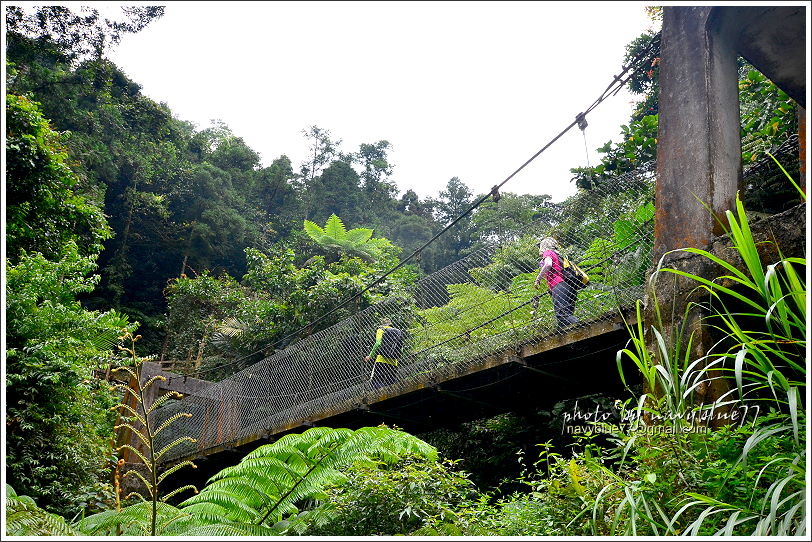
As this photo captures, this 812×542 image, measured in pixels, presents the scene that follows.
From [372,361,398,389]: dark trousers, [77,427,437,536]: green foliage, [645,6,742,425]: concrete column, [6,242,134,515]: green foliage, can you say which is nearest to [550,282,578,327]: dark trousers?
[77,427,437,536]: green foliage

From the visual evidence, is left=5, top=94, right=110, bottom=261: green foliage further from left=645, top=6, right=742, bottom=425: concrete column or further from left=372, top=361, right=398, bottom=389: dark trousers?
left=645, top=6, right=742, bottom=425: concrete column

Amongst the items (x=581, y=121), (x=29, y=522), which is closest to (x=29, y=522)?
(x=29, y=522)

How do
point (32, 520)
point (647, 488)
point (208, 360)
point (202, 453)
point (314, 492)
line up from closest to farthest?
point (647, 488), point (32, 520), point (314, 492), point (202, 453), point (208, 360)

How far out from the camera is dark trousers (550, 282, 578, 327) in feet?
15.2

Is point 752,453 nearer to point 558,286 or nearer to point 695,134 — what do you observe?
point 695,134

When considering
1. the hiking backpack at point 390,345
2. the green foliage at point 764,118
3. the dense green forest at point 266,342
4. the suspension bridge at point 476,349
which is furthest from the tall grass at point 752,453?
the hiking backpack at point 390,345

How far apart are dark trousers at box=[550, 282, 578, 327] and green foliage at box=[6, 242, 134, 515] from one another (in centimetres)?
419

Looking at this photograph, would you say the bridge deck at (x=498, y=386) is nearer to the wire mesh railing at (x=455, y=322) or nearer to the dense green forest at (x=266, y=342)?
the wire mesh railing at (x=455, y=322)

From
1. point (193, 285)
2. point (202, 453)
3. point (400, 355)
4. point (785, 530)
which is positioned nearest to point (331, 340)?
point (400, 355)

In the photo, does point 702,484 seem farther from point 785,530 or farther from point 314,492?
point 314,492

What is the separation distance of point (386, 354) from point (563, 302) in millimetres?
1990

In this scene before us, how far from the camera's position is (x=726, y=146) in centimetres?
311

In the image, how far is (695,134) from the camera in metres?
3.11

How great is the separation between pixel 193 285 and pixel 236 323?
8.33ft
